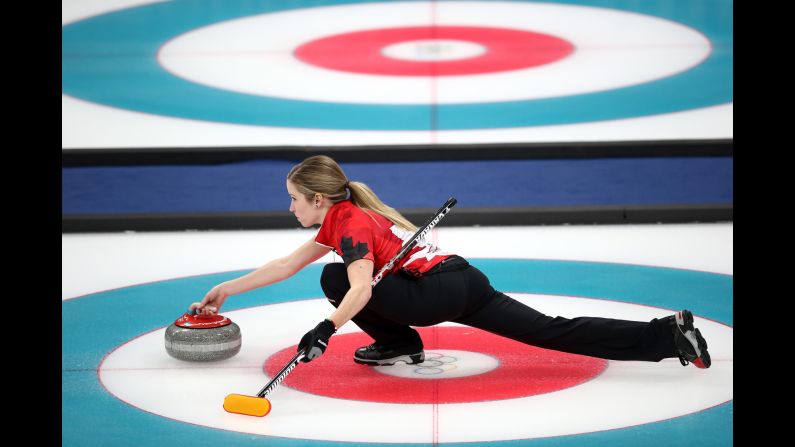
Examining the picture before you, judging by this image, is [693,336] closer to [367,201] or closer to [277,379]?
[367,201]

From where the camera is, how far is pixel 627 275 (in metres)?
6.88

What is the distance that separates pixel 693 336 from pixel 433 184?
4303 millimetres

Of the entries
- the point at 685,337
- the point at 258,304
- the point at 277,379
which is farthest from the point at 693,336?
the point at 258,304

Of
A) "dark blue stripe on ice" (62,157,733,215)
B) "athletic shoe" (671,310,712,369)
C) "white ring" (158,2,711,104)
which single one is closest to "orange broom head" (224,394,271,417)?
"athletic shoe" (671,310,712,369)

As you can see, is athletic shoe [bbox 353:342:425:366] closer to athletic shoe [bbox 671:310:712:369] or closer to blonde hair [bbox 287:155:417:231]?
blonde hair [bbox 287:155:417:231]

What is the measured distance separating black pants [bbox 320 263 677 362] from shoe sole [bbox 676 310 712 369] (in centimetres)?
6

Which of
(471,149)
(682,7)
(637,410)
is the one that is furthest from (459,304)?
(682,7)

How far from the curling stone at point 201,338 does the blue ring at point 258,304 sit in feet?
1.21

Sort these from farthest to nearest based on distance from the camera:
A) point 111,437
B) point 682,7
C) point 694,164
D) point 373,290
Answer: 1. point 682,7
2. point 694,164
3. point 373,290
4. point 111,437

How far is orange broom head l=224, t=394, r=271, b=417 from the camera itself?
448 centimetres

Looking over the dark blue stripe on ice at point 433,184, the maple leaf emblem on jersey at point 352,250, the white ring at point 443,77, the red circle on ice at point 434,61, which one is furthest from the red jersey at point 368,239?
the red circle on ice at point 434,61

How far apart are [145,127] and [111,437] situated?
252 inches
